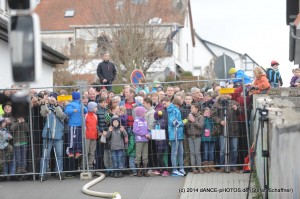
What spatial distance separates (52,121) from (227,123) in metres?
3.89

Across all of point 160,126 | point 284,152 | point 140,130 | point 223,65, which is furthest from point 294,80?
point 284,152

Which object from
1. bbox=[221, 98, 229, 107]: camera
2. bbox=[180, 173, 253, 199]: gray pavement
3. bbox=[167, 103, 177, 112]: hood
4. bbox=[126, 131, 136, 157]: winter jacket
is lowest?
bbox=[180, 173, 253, 199]: gray pavement

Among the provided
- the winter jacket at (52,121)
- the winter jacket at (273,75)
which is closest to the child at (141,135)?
the winter jacket at (52,121)

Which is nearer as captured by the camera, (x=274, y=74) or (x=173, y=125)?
(x=173, y=125)

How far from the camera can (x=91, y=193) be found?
486 inches

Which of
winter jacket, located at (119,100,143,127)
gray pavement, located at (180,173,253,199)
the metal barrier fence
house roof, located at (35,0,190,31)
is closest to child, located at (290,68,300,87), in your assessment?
the metal barrier fence

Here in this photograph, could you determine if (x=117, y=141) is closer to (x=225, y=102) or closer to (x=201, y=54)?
(x=225, y=102)

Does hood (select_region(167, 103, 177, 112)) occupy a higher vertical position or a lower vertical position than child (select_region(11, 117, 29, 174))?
higher

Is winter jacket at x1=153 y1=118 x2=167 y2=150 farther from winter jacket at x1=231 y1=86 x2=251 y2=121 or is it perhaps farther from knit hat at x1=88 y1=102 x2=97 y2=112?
winter jacket at x1=231 y1=86 x2=251 y2=121

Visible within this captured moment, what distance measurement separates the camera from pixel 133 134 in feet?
46.8

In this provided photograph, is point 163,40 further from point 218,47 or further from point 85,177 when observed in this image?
point 218,47

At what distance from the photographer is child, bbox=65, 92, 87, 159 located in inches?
567

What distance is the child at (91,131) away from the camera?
47.1ft

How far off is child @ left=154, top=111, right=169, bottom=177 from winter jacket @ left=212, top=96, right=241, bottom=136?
3.81 feet
